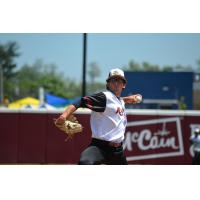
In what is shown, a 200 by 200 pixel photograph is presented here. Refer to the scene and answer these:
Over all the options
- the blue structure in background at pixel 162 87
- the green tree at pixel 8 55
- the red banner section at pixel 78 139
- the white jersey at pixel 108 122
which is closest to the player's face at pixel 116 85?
the white jersey at pixel 108 122

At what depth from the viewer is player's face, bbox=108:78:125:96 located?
7.79 metres

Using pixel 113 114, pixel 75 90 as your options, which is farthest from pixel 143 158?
pixel 75 90

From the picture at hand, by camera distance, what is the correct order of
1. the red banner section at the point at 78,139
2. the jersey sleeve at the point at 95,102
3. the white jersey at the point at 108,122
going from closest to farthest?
1. the jersey sleeve at the point at 95,102
2. the white jersey at the point at 108,122
3. the red banner section at the point at 78,139

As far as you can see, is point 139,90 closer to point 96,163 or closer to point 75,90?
point 96,163

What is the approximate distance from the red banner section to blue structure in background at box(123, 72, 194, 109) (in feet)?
34.9

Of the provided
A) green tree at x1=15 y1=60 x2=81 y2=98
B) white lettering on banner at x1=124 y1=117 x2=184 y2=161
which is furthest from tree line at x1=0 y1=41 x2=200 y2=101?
white lettering on banner at x1=124 y1=117 x2=184 y2=161

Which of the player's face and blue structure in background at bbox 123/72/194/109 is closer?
the player's face

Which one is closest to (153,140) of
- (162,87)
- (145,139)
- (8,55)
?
(145,139)

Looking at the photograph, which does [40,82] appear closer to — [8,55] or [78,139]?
[8,55]

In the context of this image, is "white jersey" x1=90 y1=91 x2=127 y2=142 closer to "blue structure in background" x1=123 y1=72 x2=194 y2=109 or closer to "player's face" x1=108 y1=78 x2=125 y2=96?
"player's face" x1=108 y1=78 x2=125 y2=96

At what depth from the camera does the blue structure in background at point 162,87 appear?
3378cm

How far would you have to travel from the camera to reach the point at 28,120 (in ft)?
74.5

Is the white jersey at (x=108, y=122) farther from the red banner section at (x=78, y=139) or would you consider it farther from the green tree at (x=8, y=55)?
the green tree at (x=8, y=55)

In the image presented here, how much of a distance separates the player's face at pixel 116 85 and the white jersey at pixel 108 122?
67 mm
